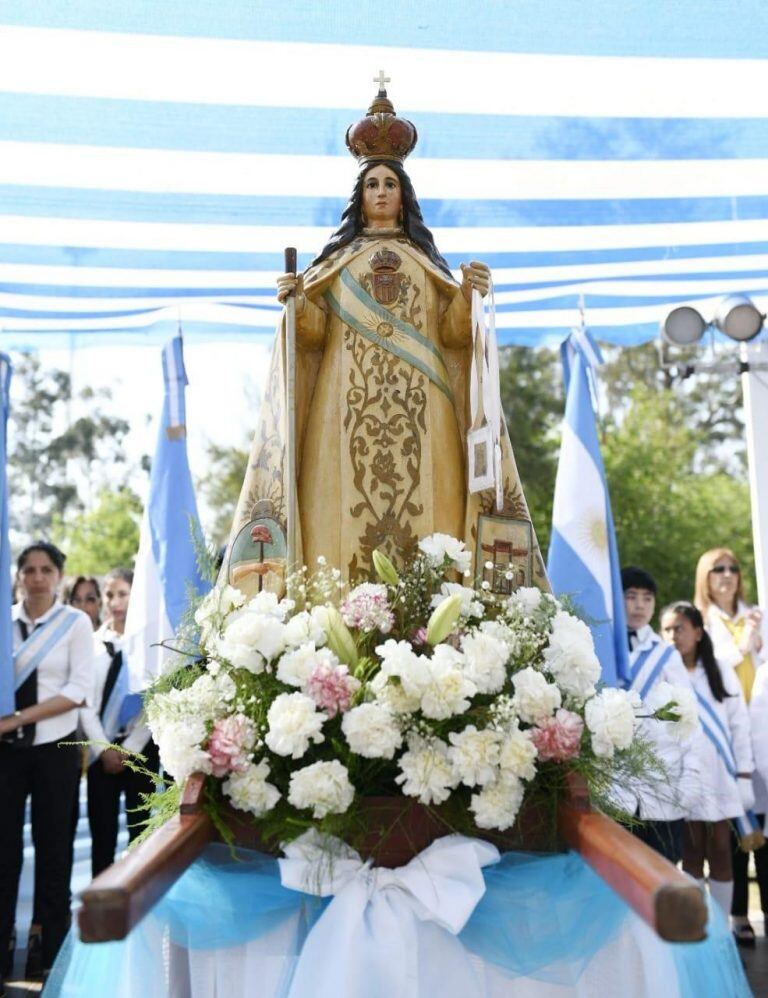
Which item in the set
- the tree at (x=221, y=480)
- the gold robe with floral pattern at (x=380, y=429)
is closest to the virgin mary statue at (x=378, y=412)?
the gold robe with floral pattern at (x=380, y=429)

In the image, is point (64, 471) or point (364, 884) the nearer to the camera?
point (364, 884)

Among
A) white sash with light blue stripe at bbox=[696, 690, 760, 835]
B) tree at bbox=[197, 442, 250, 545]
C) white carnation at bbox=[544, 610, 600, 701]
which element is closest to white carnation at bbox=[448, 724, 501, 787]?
white carnation at bbox=[544, 610, 600, 701]

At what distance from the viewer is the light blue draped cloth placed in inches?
91.6

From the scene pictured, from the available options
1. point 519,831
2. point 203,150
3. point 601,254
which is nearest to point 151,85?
point 203,150

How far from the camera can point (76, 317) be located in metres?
5.65

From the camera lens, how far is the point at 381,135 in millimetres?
3576

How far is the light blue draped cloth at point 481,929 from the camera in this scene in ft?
7.63

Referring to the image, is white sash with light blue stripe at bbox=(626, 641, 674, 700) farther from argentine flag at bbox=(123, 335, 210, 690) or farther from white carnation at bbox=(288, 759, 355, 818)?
white carnation at bbox=(288, 759, 355, 818)

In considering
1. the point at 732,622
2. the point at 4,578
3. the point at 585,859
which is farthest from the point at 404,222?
the point at 732,622

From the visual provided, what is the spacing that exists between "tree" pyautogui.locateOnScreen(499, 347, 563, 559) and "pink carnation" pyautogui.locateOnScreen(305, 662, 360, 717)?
615 inches

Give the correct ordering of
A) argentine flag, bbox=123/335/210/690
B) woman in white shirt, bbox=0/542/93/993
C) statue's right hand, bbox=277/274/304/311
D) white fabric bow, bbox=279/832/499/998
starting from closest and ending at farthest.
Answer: white fabric bow, bbox=279/832/499/998
statue's right hand, bbox=277/274/304/311
woman in white shirt, bbox=0/542/93/993
argentine flag, bbox=123/335/210/690

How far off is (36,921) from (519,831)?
3232 millimetres

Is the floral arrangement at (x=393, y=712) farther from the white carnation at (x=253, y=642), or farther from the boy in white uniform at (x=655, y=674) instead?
the boy in white uniform at (x=655, y=674)

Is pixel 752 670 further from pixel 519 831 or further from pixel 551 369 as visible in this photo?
pixel 551 369
